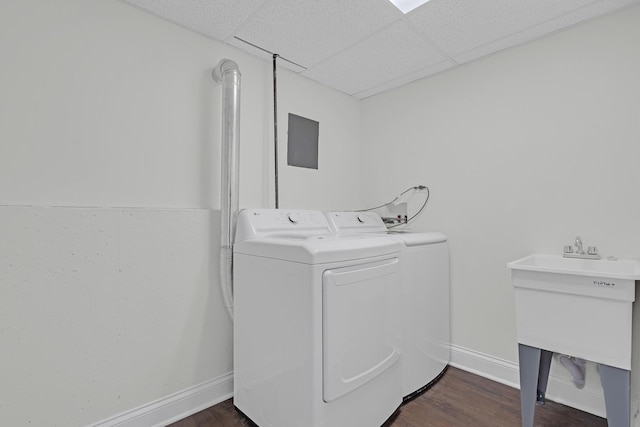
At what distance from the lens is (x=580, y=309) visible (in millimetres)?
1315

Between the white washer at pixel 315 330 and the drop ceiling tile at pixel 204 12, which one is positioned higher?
the drop ceiling tile at pixel 204 12

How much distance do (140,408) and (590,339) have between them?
6.84ft

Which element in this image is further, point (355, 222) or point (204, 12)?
point (355, 222)

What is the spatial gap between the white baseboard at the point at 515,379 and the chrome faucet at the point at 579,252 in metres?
0.69

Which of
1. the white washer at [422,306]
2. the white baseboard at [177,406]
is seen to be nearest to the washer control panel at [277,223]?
the white washer at [422,306]

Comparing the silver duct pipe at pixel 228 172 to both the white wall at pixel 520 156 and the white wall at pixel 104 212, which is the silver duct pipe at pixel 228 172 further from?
the white wall at pixel 520 156

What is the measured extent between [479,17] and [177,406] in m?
2.62

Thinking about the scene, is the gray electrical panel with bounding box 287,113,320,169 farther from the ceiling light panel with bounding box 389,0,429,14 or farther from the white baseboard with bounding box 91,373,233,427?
the white baseboard with bounding box 91,373,233,427

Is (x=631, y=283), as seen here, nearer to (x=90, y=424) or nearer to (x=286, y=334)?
(x=286, y=334)

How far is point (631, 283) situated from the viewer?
121 cm

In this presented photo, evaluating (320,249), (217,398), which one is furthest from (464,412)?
(217,398)

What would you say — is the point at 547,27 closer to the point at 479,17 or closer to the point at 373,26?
the point at 479,17

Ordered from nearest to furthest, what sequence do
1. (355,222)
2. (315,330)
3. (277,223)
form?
(315,330) → (277,223) → (355,222)

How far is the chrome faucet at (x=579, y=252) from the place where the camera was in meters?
1.58
